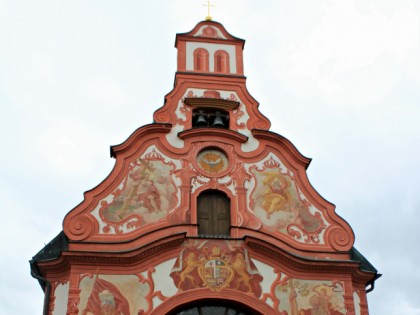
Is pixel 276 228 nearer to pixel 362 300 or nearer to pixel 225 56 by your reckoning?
pixel 362 300

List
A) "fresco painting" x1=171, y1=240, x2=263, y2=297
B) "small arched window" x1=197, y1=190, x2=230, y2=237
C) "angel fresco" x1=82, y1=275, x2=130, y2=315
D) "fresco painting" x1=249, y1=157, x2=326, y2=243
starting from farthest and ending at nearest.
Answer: "fresco painting" x1=249, y1=157, x2=326, y2=243 < "small arched window" x1=197, y1=190, x2=230, y2=237 < "fresco painting" x1=171, y1=240, x2=263, y2=297 < "angel fresco" x1=82, y1=275, x2=130, y2=315

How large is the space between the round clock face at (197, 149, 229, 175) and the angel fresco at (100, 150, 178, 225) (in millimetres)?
844

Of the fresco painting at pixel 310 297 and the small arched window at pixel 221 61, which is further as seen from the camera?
the small arched window at pixel 221 61

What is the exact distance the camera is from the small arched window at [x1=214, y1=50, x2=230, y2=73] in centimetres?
2011

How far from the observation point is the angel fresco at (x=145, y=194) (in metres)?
16.6

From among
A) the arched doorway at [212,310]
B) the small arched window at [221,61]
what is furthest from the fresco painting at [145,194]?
the small arched window at [221,61]

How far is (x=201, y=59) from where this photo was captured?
66.5 feet

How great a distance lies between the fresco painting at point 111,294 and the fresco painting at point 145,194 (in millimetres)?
1493

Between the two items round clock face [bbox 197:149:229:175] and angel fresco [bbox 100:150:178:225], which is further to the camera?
round clock face [bbox 197:149:229:175]

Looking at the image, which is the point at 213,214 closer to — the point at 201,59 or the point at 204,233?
the point at 204,233

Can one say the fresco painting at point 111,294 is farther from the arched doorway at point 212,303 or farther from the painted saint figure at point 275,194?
the painted saint figure at point 275,194

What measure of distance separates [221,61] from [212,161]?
161 inches

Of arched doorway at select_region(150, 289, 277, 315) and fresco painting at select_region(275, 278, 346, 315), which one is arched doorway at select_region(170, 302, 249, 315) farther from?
fresco painting at select_region(275, 278, 346, 315)

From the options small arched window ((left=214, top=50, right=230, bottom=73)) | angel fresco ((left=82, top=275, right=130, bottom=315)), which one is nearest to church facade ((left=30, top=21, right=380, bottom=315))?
angel fresco ((left=82, top=275, right=130, bottom=315))
